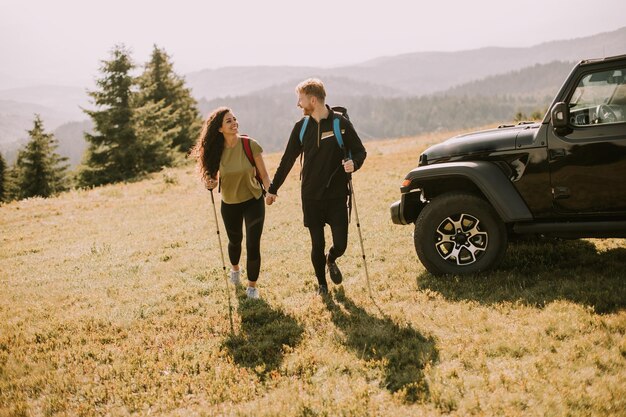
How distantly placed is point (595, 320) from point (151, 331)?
5.26m

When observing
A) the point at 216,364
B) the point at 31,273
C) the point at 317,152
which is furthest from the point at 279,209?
the point at 216,364

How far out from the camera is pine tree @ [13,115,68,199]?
124 ft

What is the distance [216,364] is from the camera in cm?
494

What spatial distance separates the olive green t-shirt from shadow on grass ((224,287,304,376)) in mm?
1591

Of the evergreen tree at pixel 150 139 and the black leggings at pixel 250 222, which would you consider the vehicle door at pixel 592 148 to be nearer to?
the black leggings at pixel 250 222

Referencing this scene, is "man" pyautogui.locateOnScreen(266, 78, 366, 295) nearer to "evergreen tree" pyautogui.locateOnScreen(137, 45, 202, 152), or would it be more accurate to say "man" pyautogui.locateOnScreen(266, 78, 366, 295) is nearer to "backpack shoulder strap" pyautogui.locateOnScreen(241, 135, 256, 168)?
"backpack shoulder strap" pyautogui.locateOnScreen(241, 135, 256, 168)

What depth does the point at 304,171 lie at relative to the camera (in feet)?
19.4

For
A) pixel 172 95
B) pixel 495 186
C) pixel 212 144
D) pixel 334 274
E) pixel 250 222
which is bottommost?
pixel 334 274

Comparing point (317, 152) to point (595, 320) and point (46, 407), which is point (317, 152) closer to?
point (595, 320)

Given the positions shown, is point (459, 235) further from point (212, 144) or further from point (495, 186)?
point (212, 144)

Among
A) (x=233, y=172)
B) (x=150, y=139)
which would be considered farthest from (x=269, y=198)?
(x=150, y=139)

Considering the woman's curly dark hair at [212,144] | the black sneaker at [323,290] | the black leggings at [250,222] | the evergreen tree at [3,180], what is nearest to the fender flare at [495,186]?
the black sneaker at [323,290]

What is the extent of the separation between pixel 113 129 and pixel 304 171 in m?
28.0

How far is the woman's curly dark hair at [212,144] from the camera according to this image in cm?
642
